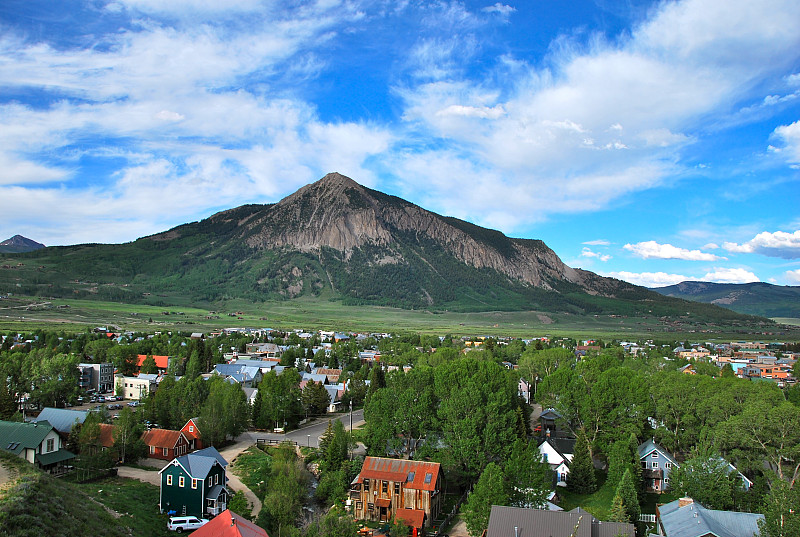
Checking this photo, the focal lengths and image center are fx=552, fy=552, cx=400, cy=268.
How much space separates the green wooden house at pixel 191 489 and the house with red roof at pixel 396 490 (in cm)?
827

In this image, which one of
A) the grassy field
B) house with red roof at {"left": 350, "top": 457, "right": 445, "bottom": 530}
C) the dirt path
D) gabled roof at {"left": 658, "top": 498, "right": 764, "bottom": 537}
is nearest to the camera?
gabled roof at {"left": 658, "top": 498, "right": 764, "bottom": 537}

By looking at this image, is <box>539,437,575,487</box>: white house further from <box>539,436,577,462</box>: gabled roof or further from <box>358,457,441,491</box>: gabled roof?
<box>358,457,441,491</box>: gabled roof

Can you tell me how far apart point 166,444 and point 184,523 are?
12818mm

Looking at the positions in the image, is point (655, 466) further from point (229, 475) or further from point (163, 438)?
point (163, 438)

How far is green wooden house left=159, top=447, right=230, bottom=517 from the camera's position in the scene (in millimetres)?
31797

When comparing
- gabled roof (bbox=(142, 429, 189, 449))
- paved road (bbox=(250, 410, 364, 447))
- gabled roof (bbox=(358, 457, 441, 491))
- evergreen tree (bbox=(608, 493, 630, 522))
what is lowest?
paved road (bbox=(250, 410, 364, 447))

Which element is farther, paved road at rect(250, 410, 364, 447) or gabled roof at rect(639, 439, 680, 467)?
paved road at rect(250, 410, 364, 447)

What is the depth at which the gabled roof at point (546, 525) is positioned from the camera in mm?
24984

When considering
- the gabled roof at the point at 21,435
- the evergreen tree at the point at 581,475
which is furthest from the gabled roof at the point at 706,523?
the gabled roof at the point at 21,435

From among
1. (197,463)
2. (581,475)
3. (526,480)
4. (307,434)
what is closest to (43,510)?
(197,463)

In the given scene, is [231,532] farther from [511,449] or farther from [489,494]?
[511,449]

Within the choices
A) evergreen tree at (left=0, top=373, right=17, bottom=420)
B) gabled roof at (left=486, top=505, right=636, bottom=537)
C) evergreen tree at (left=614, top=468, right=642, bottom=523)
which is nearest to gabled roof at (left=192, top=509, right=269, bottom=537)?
gabled roof at (left=486, top=505, right=636, bottom=537)

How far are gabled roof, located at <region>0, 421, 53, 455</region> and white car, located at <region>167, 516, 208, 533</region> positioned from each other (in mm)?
11800

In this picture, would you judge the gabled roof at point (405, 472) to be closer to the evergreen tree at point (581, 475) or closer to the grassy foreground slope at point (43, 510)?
the evergreen tree at point (581, 475)
